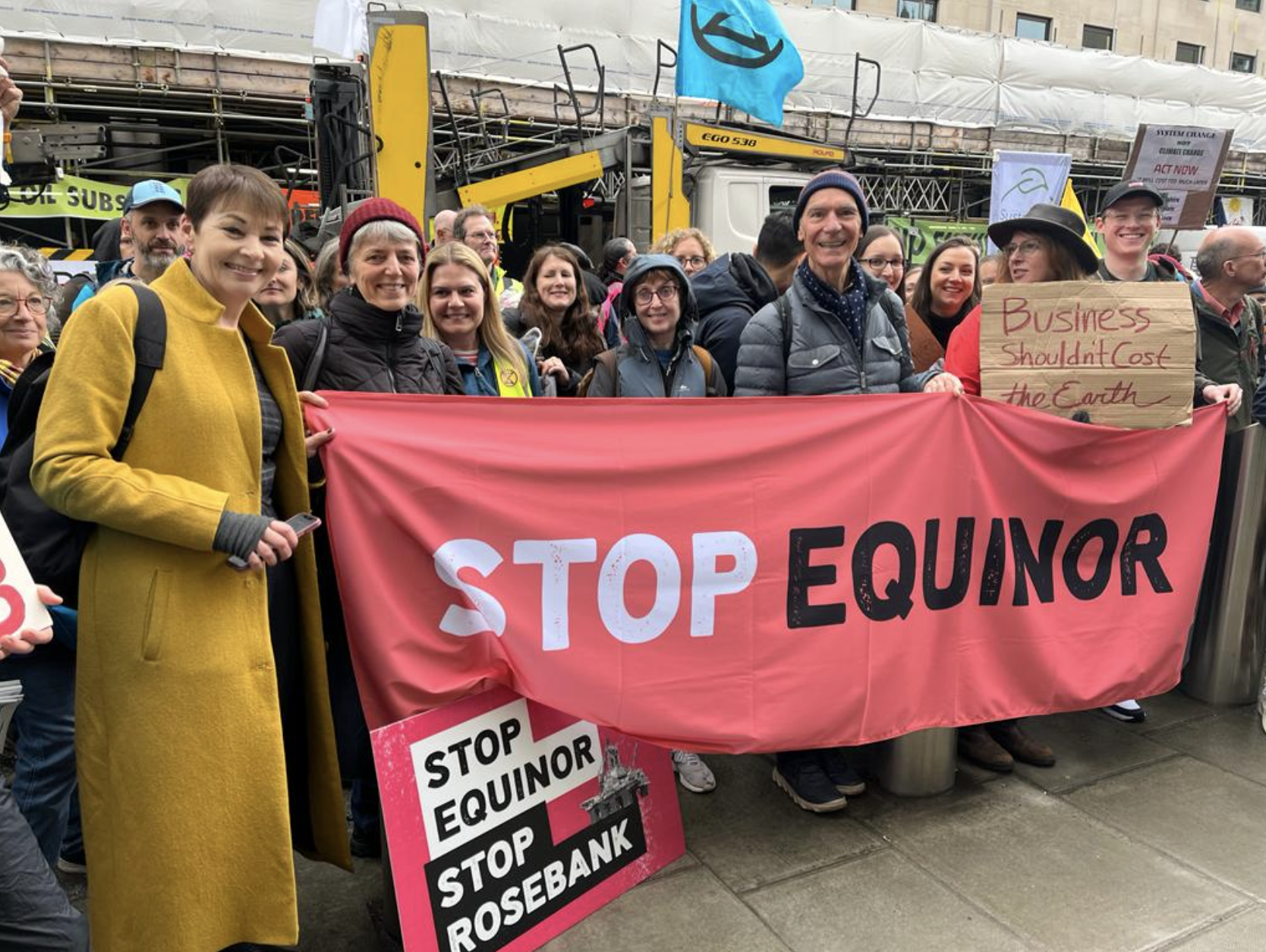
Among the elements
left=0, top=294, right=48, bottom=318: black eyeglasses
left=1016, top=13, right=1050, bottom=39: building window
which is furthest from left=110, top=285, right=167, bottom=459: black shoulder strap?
left=1016, top=13, right=1050, bottom=39: building window

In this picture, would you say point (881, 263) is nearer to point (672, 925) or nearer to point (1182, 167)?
point (672, 925)

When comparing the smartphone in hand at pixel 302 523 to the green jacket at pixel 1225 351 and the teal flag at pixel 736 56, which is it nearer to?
the green jacket at pixel 1225 351

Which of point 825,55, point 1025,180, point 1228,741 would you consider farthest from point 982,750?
point 825,55

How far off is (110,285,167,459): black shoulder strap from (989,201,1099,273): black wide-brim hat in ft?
9.64

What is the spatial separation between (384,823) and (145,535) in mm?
894

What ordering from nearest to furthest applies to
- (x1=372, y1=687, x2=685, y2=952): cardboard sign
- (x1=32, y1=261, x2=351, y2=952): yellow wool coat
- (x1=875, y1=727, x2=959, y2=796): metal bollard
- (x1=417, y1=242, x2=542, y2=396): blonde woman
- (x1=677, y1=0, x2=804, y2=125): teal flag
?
(x1=32, y1=261, x2=351, y2=952): yellow wool coat < (x1=372, y1=687, x2=685, y2=952): cardboard sign < (x1=417, y1=242, x2=542, y2=396): blonde woman < (x1=875, y1=727, x2=959, y2=796): metal bollard < (x1=677, y1=0, x2=804, y2=125): teal flag

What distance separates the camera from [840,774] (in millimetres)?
3336

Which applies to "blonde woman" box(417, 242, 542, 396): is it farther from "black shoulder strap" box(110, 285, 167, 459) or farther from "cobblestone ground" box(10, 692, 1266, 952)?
"cobblestone ground" box(10, 692, 1266, 952)

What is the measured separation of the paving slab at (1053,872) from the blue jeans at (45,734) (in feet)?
7.91

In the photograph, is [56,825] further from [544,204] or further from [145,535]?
[544,204]

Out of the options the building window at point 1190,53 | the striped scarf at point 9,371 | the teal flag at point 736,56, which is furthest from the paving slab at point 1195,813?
the building window at point 1190,53

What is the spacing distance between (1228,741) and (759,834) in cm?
209

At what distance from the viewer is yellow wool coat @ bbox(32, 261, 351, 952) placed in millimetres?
1850

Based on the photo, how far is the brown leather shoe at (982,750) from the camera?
3.50 m
